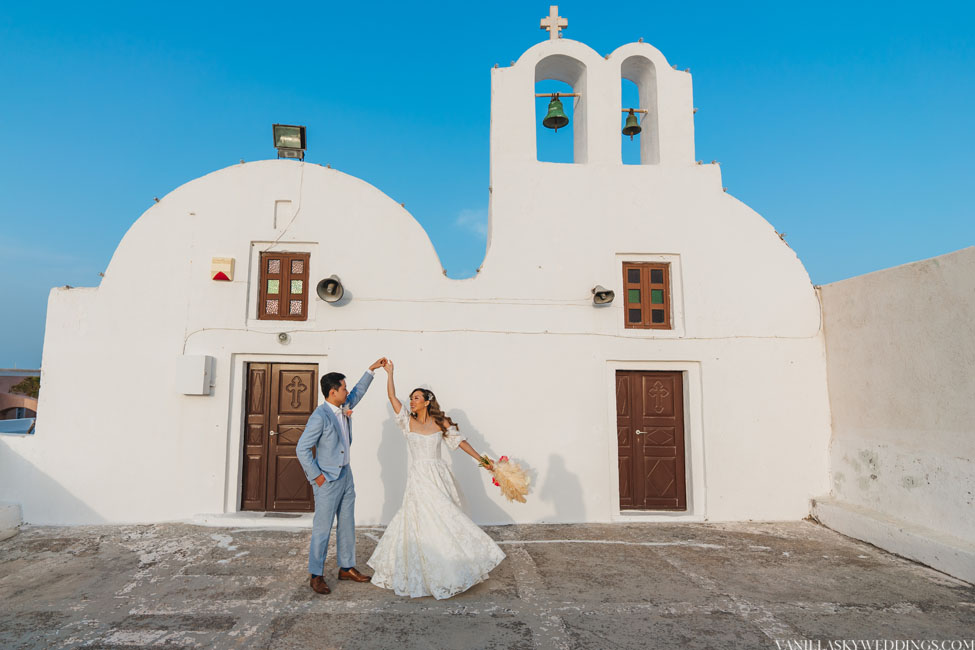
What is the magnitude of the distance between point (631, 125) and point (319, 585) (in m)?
7.12

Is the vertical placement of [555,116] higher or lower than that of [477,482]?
higher

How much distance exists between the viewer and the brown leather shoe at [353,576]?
4.74 meters

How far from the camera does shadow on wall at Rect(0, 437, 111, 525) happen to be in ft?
21.4

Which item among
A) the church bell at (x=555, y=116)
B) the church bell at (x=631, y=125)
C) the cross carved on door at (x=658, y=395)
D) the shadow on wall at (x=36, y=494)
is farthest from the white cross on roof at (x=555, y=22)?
the shadow on wall at (x=36, y=494)

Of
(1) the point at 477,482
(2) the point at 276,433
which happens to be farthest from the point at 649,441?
(2) the point at 276,433

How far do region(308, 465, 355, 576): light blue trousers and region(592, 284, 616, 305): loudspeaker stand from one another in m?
3.87

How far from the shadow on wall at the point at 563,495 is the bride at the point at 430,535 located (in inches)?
93.7

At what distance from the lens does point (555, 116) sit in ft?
25.3

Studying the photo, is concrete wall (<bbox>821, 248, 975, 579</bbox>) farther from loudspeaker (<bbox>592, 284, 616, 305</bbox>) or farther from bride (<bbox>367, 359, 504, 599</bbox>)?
bride (<bbox>367, 359, 504, 599</bbox>)

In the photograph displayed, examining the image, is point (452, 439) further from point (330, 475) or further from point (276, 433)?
point (276, 433)

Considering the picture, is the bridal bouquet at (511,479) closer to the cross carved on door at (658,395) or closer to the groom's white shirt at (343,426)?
the groom's white shirt at (343,426)

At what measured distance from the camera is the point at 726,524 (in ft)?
22.6

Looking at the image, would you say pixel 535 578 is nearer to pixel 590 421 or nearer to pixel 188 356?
pixel 590 421

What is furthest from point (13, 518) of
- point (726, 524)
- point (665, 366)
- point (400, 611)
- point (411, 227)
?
point (726, 524)
